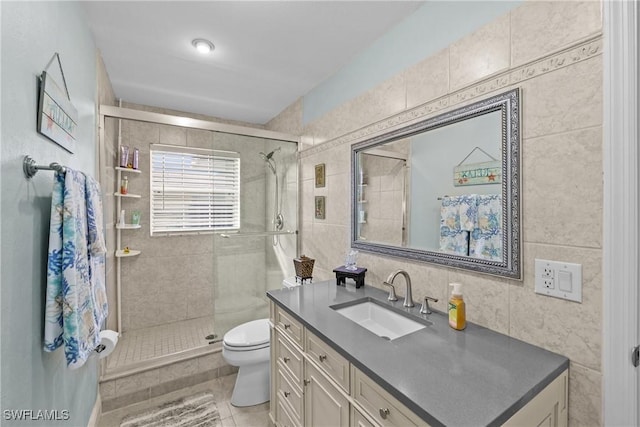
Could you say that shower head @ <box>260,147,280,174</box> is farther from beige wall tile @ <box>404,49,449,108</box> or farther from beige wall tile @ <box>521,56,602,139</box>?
beige wall tile @ <box>521,56,602,139</box>

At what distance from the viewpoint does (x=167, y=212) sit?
291 cm

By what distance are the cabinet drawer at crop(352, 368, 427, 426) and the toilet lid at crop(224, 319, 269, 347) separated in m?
1.19

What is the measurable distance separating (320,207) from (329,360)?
136cm

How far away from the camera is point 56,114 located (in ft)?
3.43

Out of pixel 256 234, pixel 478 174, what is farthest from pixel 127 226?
pixel 478 174

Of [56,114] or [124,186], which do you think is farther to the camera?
[124,186]

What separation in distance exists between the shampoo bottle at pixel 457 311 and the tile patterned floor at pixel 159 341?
2076 mm

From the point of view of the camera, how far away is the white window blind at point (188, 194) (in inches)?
104

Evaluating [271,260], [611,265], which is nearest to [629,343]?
[611,265]

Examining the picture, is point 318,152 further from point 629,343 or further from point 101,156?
point 629,343

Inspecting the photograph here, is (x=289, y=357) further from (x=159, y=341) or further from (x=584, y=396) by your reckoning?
(x=159, y=341)

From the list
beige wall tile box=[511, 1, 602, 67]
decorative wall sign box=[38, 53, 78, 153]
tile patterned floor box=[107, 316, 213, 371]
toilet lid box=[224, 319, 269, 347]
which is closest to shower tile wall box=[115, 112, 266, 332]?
tile patterned floor box=[107, 316, 213, 371]

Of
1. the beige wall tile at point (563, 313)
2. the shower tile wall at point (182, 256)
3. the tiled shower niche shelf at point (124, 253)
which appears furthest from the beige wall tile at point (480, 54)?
the tiled shower niche shelf at point (124, 253)

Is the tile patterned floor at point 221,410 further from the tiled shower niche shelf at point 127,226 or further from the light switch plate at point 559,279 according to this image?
the light switch plate at point 559,279
